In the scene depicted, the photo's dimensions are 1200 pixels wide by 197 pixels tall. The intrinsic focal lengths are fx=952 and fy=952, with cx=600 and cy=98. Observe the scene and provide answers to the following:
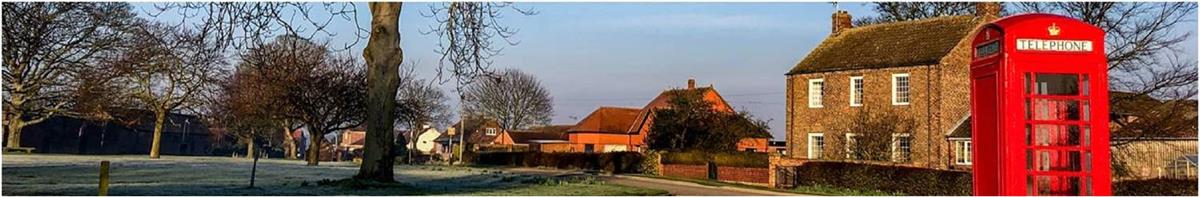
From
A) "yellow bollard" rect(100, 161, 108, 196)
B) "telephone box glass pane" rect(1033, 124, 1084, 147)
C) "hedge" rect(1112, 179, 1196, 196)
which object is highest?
"telephone box glass pane" rect(1033, 124, 1084, 147)

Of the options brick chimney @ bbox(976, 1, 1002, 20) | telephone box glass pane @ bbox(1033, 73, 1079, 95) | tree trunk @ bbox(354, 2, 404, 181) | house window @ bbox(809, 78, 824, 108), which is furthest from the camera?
house window @ bbox(809, 78, 824, 108)

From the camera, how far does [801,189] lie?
92.5 ft

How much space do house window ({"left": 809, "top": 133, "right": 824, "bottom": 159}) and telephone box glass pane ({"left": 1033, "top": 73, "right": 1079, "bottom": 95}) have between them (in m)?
Result: 32.8

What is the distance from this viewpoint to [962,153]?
34.7m

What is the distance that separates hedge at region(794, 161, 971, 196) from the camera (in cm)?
2291

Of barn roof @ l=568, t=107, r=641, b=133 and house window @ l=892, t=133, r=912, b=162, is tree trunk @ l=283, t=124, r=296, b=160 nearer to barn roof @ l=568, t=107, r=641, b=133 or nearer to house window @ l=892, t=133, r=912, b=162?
barn roof @ l=568, t=107, r=641, b=133

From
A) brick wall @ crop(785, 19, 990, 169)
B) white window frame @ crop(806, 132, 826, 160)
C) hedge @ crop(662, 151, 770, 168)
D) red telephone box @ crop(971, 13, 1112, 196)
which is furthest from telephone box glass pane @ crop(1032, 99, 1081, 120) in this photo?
white window frame @ crop(806, 132, 826, 160)

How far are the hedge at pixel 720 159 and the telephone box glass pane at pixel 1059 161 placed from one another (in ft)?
89.8

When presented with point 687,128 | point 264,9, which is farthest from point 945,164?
point 264,9

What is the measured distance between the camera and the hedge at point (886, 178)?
75.2 feet

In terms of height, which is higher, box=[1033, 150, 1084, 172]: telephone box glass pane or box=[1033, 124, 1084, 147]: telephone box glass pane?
box=[1033, 124, 1084, 147]: telephone box glass pane

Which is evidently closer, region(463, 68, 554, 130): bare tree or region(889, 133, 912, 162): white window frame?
region(889, 133, 912, 162): white window frame

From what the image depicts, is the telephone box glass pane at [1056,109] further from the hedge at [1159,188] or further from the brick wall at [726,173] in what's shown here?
the brick wall at [726,173]

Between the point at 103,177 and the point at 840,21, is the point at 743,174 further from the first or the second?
the point at 103,177
